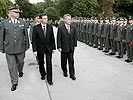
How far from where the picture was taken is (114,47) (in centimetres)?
853

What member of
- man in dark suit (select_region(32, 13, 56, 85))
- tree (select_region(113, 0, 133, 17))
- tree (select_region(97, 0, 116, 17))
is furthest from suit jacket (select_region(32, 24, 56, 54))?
tree (select_region(97, 0, 116, 17))

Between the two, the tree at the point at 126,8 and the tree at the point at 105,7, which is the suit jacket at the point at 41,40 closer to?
the tree at the point at 126,8

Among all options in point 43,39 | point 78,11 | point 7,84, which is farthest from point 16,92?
point 78,11

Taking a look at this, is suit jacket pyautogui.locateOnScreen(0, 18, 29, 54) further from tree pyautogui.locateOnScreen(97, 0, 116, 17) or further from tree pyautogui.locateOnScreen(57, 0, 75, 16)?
tree pyautogui.locateOnScreen(97, 0, 116, 17)

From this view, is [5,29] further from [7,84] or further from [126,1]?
[126,1]

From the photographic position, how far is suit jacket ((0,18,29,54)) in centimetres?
439

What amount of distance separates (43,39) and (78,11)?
26.6 meters

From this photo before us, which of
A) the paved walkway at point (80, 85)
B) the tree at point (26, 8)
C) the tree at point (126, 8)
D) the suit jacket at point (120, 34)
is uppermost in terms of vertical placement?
the tree at point (26, 8)

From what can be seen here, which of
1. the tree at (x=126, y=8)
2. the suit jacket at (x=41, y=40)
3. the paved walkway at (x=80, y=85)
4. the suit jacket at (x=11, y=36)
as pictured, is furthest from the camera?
the tree at (x=126, y=8)

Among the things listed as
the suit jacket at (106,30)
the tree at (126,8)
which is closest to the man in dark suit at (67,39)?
the suit jacket at (106,30)

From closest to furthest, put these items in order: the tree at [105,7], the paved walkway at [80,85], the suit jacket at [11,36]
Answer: the paved walkway at [80,85] < the suit jacket at [11,36] < the tree at [105,7]

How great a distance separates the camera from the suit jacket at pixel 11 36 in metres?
4.39

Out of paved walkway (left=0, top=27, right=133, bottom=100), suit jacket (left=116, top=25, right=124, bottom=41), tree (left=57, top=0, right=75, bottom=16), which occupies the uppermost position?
tree (left=57, top=0, right=75, bottom=16)

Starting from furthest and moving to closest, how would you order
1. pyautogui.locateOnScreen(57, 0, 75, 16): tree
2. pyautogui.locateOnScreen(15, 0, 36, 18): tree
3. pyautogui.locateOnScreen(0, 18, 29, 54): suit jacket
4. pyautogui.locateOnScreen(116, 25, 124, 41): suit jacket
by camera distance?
1. pyautogui.locateOnScreen(15, 0, 36, 18): tree
2. pyautogui.locateOnScreen(57, 0, 75, 16): tree
3. pyautogui.locateOnScreen(116, 25, 124, 41): suit jacket
4. pyautogui.locateOnScreen(0, 18, 29, 54): suit jacket
